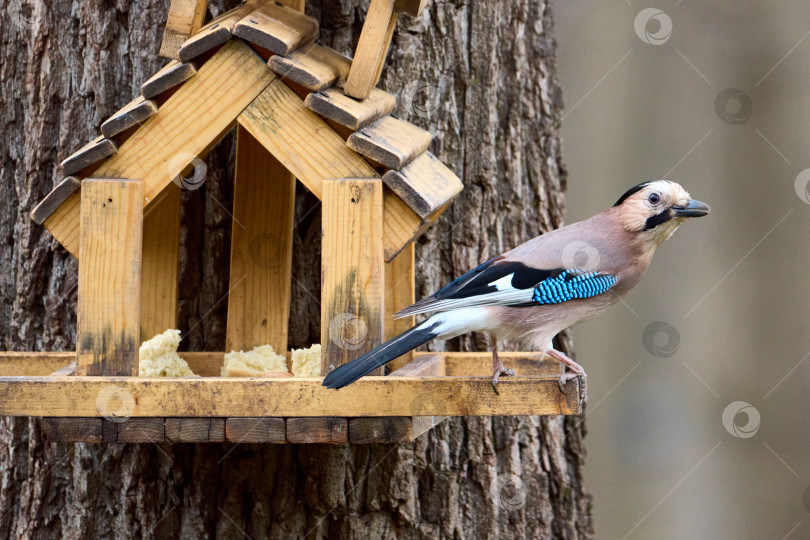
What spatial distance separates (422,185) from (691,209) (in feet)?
3.25

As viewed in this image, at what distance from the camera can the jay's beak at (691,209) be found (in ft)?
10.1

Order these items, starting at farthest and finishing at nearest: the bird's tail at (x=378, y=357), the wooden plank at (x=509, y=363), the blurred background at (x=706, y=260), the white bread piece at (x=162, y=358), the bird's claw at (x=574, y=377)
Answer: the blurred background at (x=706, y=260)
the wooden plank at (x=509, y=363)
the white bread piece at (x=162, y=358)
the bird's claw at (x=574, y=377)
the bird's tail at (x=378, y=357)

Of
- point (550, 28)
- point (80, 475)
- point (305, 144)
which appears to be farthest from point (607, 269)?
point (80, 475)

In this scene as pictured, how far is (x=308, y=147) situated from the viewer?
2.89 meters

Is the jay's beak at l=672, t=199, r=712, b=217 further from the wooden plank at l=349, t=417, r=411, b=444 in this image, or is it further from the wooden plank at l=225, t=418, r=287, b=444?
the wooden plank at l=225, t=418, r=287, b=444

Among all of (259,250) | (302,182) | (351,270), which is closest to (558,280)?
(351,270)

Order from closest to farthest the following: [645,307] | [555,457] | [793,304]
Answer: [555,457]
[793,304]
[645,307]

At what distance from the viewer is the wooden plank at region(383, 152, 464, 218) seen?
282cm

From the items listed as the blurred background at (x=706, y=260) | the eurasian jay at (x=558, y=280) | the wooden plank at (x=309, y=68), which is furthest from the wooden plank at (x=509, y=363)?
the blurred background at (x=706, y=260)

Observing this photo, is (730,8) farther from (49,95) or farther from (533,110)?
(49,95)

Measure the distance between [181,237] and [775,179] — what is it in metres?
6.09

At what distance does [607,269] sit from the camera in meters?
3.14

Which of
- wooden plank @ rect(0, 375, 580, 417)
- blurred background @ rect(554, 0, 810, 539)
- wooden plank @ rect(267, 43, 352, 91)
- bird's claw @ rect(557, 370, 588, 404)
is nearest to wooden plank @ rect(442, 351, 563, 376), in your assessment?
bird's claw @ rect(557, 370, 588, 404)

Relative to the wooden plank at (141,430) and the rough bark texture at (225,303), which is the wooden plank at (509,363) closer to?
the rough bark texture at (225,303)
